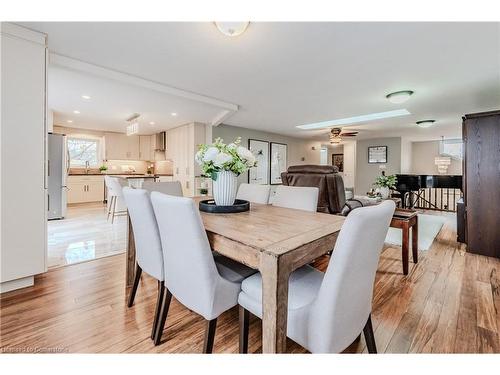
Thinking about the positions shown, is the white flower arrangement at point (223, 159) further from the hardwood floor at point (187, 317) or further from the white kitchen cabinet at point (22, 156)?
the white kitchen cabinet at point (22, 156)

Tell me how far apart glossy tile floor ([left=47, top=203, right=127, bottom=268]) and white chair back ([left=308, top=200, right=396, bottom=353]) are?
113 inches

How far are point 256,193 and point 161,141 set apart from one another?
528 centimetres

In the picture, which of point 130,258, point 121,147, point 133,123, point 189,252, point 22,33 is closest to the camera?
point 189,252

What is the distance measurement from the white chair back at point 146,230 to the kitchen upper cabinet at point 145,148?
6422 millimetres

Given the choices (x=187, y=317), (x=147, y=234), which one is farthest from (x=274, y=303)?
(x=187, y=317)

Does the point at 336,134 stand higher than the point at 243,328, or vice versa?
the point at 336,134

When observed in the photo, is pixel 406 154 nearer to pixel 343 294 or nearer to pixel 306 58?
pixel 306 58

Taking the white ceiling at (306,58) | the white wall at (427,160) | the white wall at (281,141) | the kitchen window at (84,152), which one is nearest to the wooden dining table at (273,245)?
the white ceiling at (306,58)

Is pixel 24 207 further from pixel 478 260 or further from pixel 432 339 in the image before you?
pixel 478 260

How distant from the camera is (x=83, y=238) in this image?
3.61m

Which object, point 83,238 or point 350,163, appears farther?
point 350,163

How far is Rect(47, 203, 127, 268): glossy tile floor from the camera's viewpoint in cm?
291

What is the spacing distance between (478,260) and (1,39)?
5.25m

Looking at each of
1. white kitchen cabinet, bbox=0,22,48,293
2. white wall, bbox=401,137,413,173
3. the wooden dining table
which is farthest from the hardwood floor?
white wall, bbox=401,137,413,173
